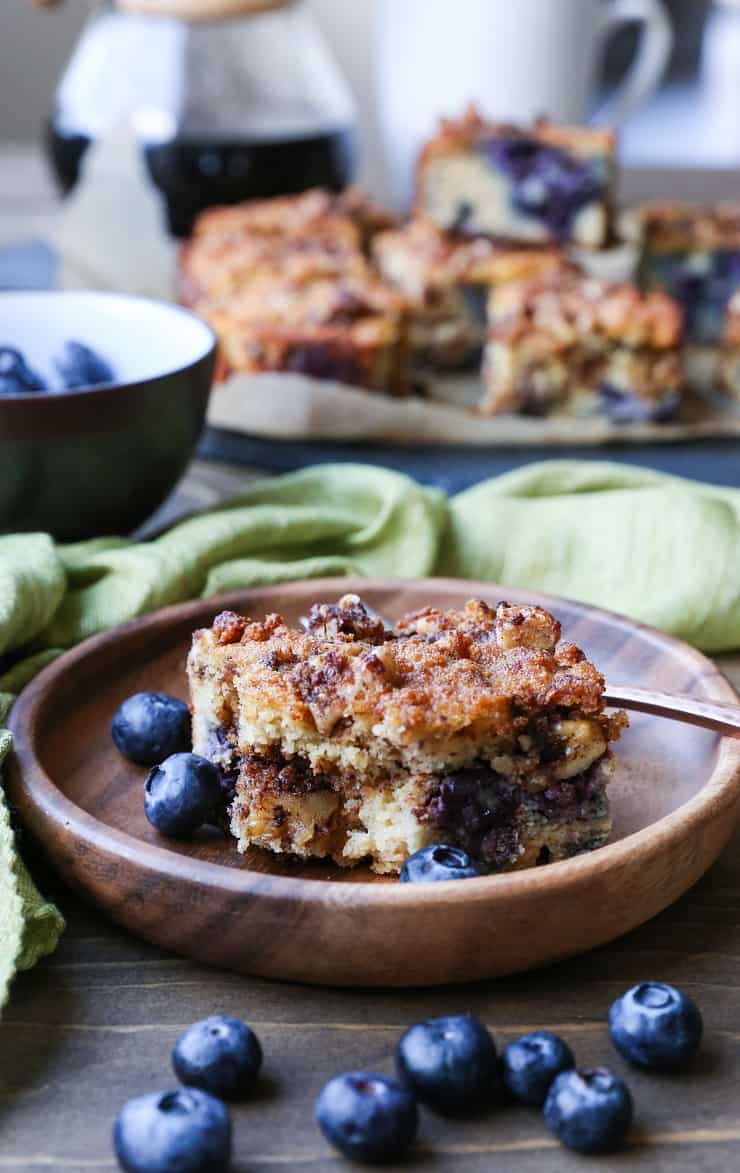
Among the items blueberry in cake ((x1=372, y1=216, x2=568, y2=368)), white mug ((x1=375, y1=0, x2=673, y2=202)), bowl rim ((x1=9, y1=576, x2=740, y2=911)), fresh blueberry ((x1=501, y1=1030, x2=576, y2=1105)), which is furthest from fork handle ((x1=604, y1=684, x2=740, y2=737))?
white mug ((x1=375, y1=0, x2=673, y2=202))

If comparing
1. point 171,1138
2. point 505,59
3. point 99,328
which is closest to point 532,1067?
point 171,1138

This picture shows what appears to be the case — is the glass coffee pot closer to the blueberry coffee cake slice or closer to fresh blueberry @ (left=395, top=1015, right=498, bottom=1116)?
the blueberry coffee cake slice

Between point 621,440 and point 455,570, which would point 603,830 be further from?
point 621,440

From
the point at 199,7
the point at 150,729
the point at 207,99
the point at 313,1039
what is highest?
the point at 199,7

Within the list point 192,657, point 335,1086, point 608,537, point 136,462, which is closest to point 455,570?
point 608,537

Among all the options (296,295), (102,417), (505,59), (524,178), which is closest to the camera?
(102,417)

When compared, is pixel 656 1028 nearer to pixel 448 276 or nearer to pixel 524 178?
pixel 448 276

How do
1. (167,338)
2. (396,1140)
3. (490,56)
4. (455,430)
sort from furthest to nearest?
(490,56) → (455,430) → (167,338) → (396,1140)
